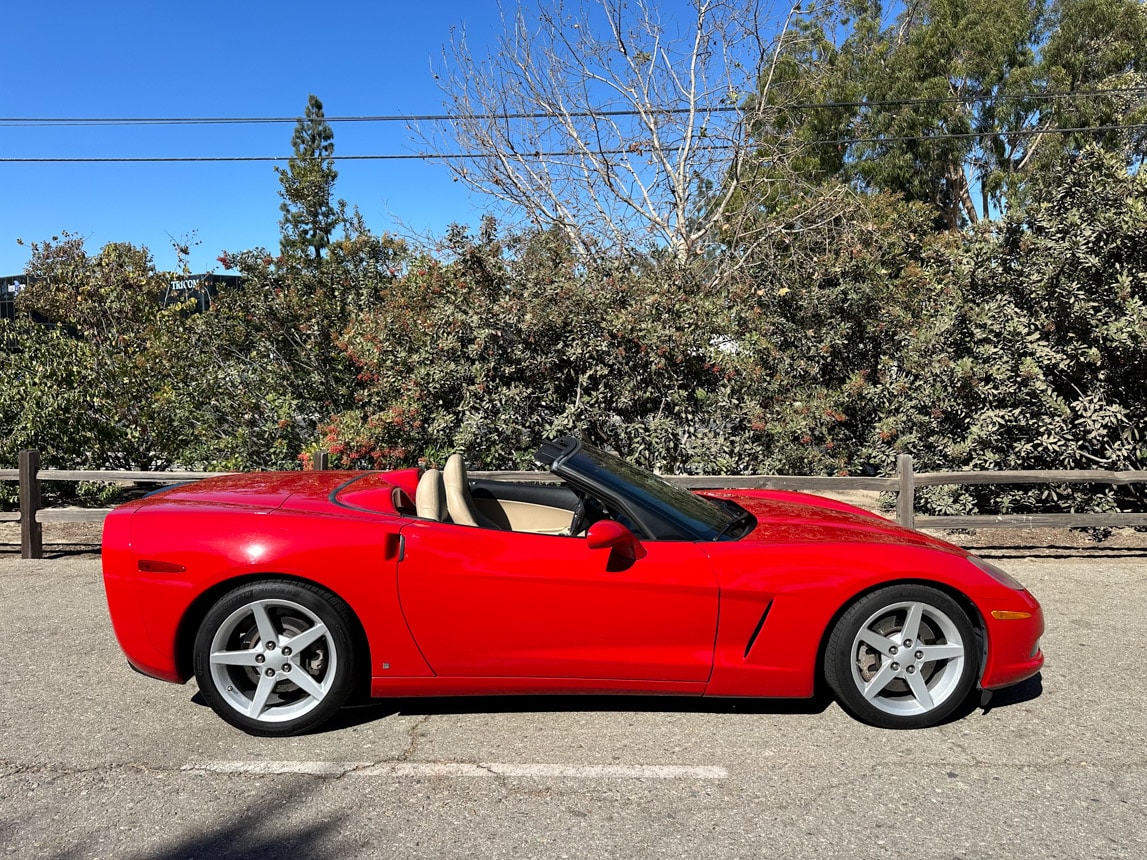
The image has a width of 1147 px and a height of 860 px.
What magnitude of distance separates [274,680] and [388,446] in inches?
198

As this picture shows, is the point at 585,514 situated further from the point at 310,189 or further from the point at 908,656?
the point at 310,189

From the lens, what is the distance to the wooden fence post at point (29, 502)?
7211 millimetres

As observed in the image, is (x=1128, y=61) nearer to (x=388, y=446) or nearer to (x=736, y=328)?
(x=736, y=328)

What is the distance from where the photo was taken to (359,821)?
9.48 feet

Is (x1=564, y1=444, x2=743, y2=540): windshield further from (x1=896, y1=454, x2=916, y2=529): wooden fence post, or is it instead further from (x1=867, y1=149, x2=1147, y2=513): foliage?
(x1=867, y1=149, x2=1147, y2=513): foliage

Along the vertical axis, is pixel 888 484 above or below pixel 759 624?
above

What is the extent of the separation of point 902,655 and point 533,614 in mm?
1601

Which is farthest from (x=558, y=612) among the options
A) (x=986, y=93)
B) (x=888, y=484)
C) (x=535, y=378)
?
(x=986, y=93)

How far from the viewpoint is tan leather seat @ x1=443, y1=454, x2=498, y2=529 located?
3.85 meters

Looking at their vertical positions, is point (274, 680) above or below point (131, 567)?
below

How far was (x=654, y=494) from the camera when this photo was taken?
4.01m

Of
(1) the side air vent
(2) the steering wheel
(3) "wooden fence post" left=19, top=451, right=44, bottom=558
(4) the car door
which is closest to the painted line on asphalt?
(4) the car door

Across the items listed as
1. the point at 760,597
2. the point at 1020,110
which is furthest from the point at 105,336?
the point at 1020,110

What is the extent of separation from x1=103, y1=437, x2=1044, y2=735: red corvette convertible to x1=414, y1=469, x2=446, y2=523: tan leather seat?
6.3 inches
